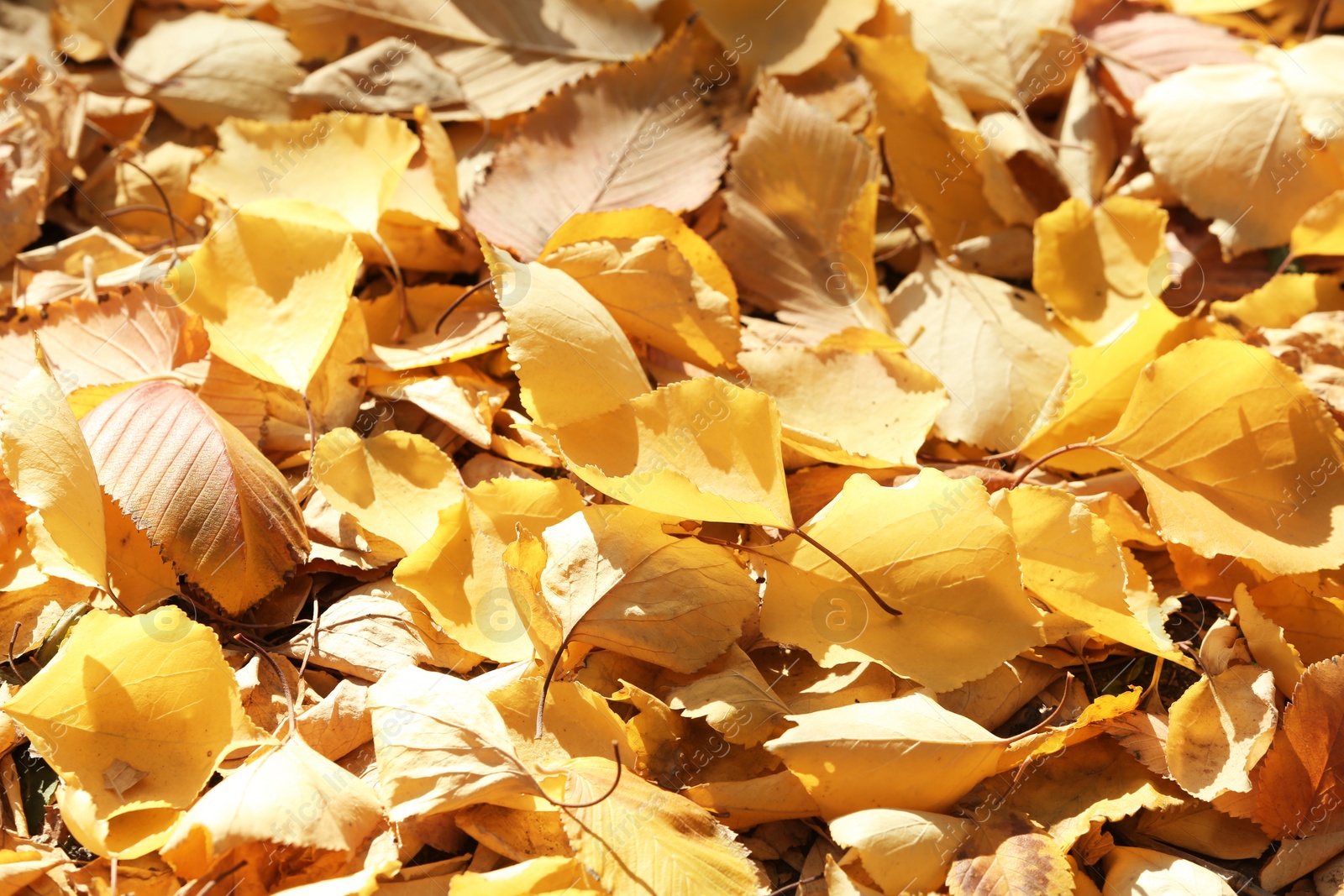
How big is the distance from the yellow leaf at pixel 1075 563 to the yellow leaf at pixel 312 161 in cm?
80

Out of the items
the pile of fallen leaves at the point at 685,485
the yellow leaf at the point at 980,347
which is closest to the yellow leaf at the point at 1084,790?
the pile of fallen leaves at the point at 685,485

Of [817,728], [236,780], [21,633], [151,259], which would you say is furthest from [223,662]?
[151,259]

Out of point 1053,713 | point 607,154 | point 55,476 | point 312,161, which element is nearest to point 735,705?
point 1053,713

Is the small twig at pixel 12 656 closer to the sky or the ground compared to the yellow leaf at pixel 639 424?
closer to the ground

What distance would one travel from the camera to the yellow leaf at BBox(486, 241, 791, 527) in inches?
32.8

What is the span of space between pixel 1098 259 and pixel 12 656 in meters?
1.23

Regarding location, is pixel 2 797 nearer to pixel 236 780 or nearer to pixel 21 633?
pixel 21 633

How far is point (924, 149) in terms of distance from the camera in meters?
1.27

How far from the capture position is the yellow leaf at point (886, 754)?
0.77 m

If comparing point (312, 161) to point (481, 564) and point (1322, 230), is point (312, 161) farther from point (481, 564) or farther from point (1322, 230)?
point (1322, 230)

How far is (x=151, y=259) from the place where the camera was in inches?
47.2

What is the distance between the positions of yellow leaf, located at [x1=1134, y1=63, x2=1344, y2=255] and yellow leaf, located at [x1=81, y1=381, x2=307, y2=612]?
1117 mm

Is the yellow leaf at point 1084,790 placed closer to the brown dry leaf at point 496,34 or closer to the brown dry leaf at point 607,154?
the brown dry leaf at point 607,154

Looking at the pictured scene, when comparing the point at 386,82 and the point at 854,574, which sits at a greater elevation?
the point at 386,82
